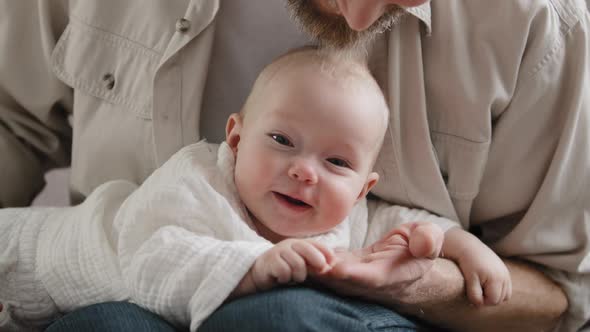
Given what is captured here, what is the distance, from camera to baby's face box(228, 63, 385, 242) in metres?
0.85

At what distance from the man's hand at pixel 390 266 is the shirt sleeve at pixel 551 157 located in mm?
254

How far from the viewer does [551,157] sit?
101 centimetres

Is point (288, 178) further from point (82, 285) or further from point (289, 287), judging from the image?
point (82, 285)

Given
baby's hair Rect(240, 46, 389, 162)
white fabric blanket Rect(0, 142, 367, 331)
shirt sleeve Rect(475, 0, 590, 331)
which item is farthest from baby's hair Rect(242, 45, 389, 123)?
shirt sleeve Rect(475, 0, 590, 331)

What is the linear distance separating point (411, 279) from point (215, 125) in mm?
436

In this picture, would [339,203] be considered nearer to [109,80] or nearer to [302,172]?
[302,172]

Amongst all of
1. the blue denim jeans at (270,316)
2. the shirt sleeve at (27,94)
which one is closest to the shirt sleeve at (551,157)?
the blue denim jeans at (270,316)

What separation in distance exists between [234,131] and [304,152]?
13 cm

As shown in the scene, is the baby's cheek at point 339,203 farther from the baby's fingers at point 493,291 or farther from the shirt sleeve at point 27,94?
the shirt sleeve at point 27,94

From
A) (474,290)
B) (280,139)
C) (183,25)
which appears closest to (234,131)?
(280,139)

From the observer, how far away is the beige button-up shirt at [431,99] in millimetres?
973

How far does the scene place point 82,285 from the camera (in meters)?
0.92

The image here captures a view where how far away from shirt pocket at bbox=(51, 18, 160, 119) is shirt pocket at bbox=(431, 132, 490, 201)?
473 millimetres

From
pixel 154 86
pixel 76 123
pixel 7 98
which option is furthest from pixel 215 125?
pixel 7 98
